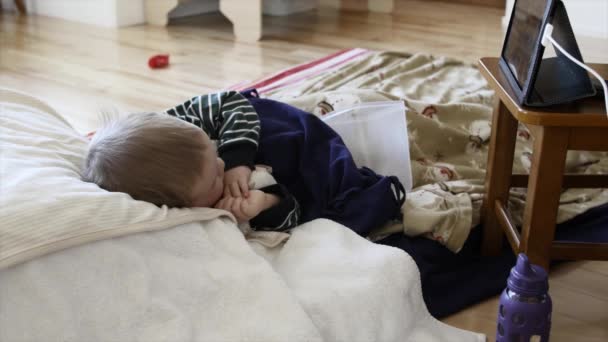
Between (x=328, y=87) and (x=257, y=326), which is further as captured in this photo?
(x=328, y=87)

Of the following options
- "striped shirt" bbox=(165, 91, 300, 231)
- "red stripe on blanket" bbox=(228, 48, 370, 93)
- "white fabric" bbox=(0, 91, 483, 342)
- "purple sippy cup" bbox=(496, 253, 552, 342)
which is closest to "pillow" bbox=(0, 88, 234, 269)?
"white fabric" bbox=(0, 91, 483, 342)

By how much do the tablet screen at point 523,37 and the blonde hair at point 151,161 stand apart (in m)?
0.50

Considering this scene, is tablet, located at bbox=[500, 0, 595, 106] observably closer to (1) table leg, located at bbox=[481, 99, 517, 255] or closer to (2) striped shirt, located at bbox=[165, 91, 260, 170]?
(1) table leg, located at bbox=[481, 99, 517, 255]

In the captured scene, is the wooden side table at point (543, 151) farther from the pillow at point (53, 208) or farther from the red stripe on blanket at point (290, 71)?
the red stripe on blanket at point (290, 71)

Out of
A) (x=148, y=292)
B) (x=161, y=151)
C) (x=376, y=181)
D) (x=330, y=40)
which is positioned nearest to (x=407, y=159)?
(x=376, y=181)

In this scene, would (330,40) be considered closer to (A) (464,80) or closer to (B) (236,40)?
(B) (236,40)

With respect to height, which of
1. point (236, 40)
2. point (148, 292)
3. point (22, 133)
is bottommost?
point (236, 40)

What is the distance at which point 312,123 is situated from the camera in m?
1.40

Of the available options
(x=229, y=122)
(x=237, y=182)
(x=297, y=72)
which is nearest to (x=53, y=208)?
(x=237, y=182)

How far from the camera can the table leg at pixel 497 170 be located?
4.19 feet

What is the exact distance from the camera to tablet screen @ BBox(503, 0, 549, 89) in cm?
110

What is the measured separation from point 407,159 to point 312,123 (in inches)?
9.1

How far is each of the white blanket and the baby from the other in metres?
0.07

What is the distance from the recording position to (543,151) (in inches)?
40.6
